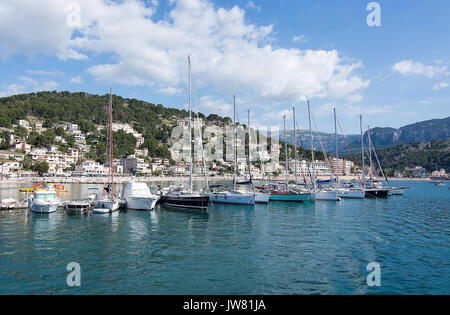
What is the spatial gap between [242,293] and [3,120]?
15913 centimetres

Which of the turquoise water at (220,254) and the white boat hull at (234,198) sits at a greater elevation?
the white boat hull at (234,198)

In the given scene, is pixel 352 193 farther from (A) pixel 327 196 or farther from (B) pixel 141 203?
(B) pixel 141 203

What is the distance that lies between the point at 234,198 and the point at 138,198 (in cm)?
1372

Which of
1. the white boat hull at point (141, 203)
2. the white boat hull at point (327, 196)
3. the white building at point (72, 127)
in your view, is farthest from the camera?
the white building at point (72, 127)

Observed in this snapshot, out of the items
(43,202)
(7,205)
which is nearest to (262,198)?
(43,202)

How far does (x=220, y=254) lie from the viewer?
1684 cm

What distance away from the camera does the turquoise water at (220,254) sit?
12391mm

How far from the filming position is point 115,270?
14.1 m

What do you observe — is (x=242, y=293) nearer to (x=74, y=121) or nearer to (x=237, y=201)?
(x=237, y=201)

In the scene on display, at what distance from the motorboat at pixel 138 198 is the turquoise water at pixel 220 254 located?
4.71 metres

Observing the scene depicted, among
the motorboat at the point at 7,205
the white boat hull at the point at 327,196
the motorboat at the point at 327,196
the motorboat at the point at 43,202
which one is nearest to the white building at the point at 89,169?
the motorboat at the point at 7,205

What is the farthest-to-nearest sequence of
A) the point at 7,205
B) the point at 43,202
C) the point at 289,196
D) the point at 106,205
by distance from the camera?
the point at 289,196, the point at 106,205, the point at 7,205, the point at 43,202

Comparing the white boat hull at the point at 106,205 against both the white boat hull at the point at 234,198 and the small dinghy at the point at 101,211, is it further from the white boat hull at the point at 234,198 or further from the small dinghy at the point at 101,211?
the white boat hull at the point at 234,198
